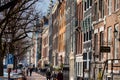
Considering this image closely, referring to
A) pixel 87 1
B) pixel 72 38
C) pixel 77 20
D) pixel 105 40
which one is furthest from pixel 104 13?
pixel 72 38

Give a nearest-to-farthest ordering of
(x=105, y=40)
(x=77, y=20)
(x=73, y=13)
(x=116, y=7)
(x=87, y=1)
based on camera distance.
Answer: (x=116, y=7) → (x=105, y=40) → (x=87, y=1) → (x=77, y=20) → (x=73, y=13)

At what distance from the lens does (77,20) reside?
64.9m

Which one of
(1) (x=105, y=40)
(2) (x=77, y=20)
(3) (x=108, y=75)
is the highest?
(2) (x=77, y=20)

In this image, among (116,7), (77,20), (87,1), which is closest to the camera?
(116,7)

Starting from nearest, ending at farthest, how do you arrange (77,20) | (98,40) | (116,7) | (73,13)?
(116,7) → (98,40) → (77,20) → (73,13)

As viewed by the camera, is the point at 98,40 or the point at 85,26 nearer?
the point at 98,40

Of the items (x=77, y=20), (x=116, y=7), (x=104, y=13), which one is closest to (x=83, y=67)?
(x=77, y=20)

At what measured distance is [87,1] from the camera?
183 ft

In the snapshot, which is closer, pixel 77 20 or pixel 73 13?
pixel 77 20

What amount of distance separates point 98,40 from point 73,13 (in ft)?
76.2

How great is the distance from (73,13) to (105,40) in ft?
88.1

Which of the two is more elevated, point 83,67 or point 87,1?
point 87,1

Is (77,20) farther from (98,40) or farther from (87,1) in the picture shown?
(98,40)

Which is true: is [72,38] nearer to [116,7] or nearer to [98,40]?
[98,40]
